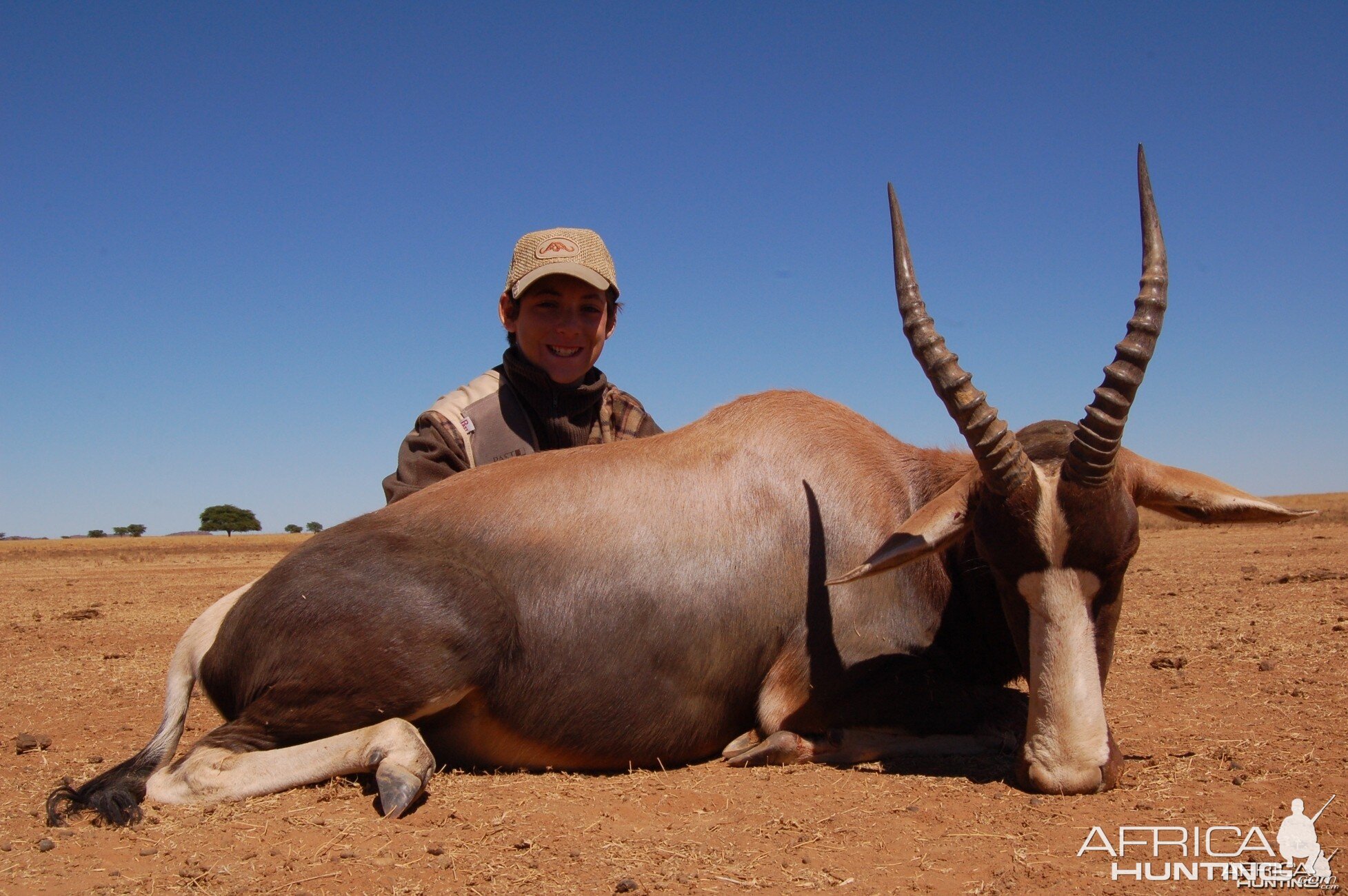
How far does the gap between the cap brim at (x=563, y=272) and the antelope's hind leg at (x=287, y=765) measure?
119 inches

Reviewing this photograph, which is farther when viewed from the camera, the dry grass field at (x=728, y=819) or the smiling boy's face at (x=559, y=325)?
the smiling boy's face at (x=559, y=325)

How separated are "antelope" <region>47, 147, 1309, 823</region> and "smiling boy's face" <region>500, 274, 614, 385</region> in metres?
1.54

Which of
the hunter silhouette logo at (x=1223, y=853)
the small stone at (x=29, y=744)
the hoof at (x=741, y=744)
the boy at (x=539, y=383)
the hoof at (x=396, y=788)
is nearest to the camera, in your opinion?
the hunter silhouette logo at (x=1223, y=853)

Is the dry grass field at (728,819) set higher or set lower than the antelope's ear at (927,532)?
lower

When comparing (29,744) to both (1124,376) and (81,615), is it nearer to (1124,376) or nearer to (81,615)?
(1124,376)

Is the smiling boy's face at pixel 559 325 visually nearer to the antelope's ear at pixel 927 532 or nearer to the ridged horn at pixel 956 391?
the ridged horn at pixel 956 391

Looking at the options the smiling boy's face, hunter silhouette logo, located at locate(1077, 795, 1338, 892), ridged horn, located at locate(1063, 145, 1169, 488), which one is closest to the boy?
the smiling boy's face

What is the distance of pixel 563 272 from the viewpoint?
6367 millimetres

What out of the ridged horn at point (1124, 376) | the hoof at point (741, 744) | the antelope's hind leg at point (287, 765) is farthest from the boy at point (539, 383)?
the ridged horn at point (1124, 376)

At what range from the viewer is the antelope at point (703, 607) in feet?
13.2

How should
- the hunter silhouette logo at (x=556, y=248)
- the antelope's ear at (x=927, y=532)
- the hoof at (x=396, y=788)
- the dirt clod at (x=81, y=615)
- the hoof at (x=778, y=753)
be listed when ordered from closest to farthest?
the hoof at (x=396, y=788), the antelope's ear at (x=927, y=532), the hoof at (x=778, y=753), the hunter silhouette logo at (x=556, y=248), the dirt clod at (x=81, y=615)

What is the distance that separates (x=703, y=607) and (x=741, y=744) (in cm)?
68

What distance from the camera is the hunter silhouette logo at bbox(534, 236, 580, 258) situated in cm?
649

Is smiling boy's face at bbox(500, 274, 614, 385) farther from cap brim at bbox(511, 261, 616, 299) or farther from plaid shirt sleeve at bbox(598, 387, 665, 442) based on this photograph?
plaid shirt sleeve at bbox(598, 387, 665, 442)
